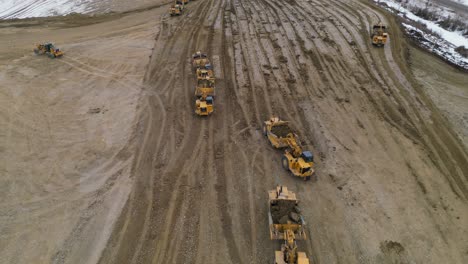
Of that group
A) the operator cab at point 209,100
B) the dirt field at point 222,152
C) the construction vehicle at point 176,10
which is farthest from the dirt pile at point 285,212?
the construction vehicle at point 176,10

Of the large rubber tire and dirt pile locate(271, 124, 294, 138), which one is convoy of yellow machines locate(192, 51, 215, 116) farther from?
the large rubber tire

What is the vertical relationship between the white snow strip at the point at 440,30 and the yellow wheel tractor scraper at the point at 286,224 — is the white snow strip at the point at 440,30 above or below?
above

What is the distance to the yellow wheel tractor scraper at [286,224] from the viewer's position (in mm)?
10789

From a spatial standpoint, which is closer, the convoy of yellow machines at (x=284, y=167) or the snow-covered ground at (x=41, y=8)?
the convoy of yellow machines at (x=284, y=167)

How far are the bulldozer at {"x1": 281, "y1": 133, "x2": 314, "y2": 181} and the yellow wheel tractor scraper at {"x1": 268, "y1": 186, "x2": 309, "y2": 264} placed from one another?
1.93 meters

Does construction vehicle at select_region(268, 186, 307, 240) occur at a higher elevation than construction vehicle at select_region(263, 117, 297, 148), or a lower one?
lower

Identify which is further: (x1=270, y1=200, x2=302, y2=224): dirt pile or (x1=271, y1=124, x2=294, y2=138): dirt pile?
(x1=271, y1=124, x2=294, y2=138): dirt pile

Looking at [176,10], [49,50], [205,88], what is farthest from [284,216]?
[176,10]

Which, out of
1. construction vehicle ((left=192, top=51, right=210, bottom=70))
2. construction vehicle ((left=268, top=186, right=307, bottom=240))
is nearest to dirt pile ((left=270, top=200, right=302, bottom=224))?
construction vehicle ((left=268, top=186, right=307, bottom=240))

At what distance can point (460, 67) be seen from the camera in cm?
2461

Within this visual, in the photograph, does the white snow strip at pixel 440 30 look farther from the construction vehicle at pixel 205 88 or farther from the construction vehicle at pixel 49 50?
the construction vehicle at pixel 49 50

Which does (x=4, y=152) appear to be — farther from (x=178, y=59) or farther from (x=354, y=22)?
(x=354, y=22)

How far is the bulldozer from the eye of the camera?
14.6 meters

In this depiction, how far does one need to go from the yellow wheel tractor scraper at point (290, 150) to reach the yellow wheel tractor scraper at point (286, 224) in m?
2.01
